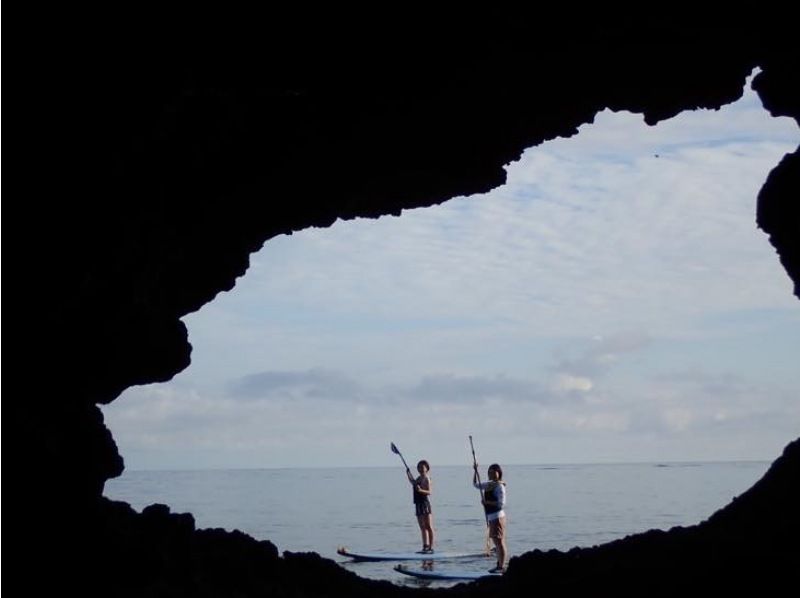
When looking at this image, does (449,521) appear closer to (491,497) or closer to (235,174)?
→ (491,497)

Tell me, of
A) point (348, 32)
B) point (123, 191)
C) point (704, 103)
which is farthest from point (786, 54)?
point (123, 191)

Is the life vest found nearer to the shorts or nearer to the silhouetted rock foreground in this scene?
the shorts

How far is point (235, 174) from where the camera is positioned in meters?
11.3

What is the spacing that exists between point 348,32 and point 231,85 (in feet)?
4.27

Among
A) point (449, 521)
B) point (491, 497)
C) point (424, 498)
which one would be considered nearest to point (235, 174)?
point (491, 497)

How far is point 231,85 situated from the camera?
9.92m

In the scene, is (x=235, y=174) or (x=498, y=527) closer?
(x=235, y=174)

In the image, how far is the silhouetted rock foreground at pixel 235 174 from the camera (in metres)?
8.69

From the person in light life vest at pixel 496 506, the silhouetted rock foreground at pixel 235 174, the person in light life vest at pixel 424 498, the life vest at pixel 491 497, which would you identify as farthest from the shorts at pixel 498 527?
the silhouetted rock foreground at pixel 235 174

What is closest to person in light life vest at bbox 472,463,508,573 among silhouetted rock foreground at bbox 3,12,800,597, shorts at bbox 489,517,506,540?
shorts at bbox 489,517,506,540

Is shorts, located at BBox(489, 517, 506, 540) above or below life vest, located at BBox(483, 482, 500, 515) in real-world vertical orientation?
below

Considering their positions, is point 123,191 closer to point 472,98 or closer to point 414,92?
point 414,92

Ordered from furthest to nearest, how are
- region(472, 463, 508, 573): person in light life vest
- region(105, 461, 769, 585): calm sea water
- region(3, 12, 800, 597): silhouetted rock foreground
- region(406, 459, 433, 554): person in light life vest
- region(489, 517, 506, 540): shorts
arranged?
region(105, 461, 769, 585): calm sea water
region(406, 459, 433, 554): person in light life vest
region(489, 517, 506, 540): shorts
region(472, 463, 508, 573): person in light life vest
region(3, 12, 800, 597): silhouetted rock foreground

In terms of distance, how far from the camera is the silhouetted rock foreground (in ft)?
28.5
